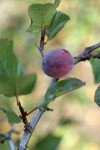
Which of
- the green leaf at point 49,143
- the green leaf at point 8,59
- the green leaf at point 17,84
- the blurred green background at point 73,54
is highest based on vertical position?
the blurred green background at point 73,54

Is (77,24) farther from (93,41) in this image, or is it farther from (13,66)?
(13,66)

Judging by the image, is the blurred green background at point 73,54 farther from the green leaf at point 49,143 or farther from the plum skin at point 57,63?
the plum skin at point 57,63

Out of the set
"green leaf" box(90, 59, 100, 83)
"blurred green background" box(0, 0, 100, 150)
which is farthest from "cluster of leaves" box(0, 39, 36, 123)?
"blurred green background" box(0, 0, 100, 150)

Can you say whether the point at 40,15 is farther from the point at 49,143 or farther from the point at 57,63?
the point at 49,143

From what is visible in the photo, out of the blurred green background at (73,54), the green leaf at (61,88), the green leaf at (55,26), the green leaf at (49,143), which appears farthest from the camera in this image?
the blurred green background at (73,54)

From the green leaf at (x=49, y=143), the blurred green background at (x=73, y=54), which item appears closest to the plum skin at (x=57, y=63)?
the green leaf at (x=49, y=143)

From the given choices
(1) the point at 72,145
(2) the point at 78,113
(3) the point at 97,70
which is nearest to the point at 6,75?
(3) the point at 97,70
